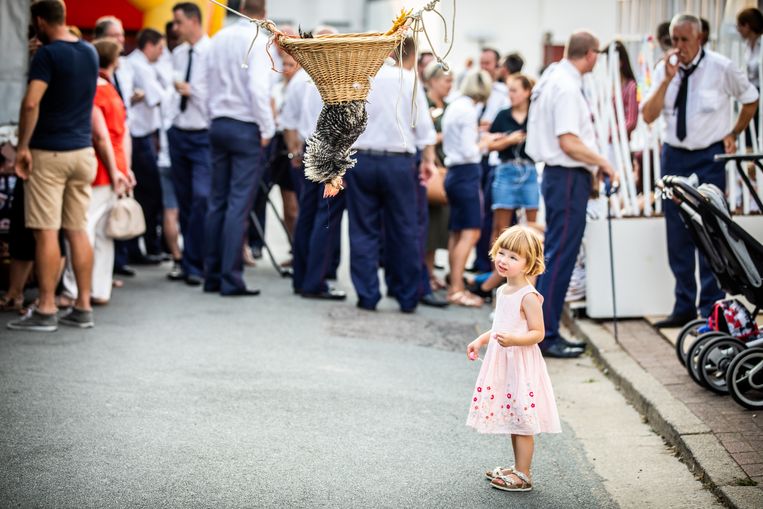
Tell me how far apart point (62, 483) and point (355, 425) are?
1.78 meters

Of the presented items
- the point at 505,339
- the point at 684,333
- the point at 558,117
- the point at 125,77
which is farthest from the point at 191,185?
the point at 505,339

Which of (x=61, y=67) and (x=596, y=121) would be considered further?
(x=596, y=121)

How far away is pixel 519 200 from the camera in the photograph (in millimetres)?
10828

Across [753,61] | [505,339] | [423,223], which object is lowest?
[505,339]

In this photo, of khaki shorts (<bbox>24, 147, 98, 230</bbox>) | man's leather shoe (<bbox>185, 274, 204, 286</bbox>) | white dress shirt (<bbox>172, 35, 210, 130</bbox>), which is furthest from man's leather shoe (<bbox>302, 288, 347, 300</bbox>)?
khaki shorts (<bbox>24, 147, 98, 230</bbox>)

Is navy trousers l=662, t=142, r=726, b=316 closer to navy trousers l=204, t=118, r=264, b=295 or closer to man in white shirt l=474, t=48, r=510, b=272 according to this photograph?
man in white shirt l=474, t=48, r=510, b=272

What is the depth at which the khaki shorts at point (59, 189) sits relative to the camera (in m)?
8.09

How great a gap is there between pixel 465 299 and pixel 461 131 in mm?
1622

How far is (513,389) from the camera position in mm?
5270

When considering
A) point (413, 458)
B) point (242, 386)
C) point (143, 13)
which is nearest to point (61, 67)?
point (242, 386)

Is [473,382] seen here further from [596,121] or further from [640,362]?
[596,121]

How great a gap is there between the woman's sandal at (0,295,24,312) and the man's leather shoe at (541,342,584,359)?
4283mm

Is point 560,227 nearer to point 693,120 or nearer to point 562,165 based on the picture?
point 562,165

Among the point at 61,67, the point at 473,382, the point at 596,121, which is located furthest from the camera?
the point at 596,121
